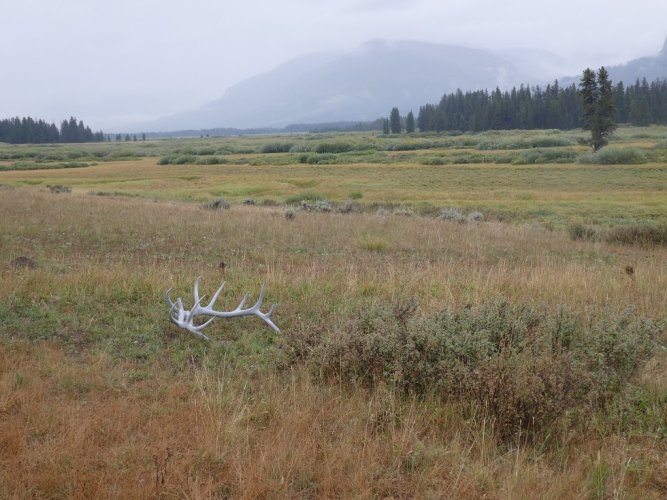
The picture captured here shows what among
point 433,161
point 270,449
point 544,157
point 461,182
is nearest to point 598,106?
point 544,157

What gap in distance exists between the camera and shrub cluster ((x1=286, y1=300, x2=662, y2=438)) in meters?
4.25

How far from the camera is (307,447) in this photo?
3676 mm

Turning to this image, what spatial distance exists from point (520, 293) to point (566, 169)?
155ft

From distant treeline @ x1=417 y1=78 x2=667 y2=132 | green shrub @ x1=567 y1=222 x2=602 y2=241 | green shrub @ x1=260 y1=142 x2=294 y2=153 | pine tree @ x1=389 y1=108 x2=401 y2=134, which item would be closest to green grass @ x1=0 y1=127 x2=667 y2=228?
green shrub @ x1=567 y1=222 x2=602 y2=241

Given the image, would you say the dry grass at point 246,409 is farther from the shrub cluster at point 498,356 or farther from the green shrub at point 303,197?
the green shrub at point 303,197

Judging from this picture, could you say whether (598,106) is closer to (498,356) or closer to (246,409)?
(498,356)

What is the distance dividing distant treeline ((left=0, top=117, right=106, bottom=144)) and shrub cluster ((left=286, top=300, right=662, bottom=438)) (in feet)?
563

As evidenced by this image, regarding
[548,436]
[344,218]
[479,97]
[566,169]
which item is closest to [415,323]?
[548,436]

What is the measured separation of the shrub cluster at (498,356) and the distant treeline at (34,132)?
563 ft

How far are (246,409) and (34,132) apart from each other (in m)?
174

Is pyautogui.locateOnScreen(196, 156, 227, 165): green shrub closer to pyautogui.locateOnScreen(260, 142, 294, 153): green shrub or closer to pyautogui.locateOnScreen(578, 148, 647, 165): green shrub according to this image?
pyautogui.locateOnScreen(260, 142, 294, 153): green shrub

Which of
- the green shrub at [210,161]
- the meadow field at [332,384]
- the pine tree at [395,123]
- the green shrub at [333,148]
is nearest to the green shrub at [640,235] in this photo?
the meadow field at [332,384]

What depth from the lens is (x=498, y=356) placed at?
4812 mm

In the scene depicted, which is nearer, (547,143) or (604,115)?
(604,115)
